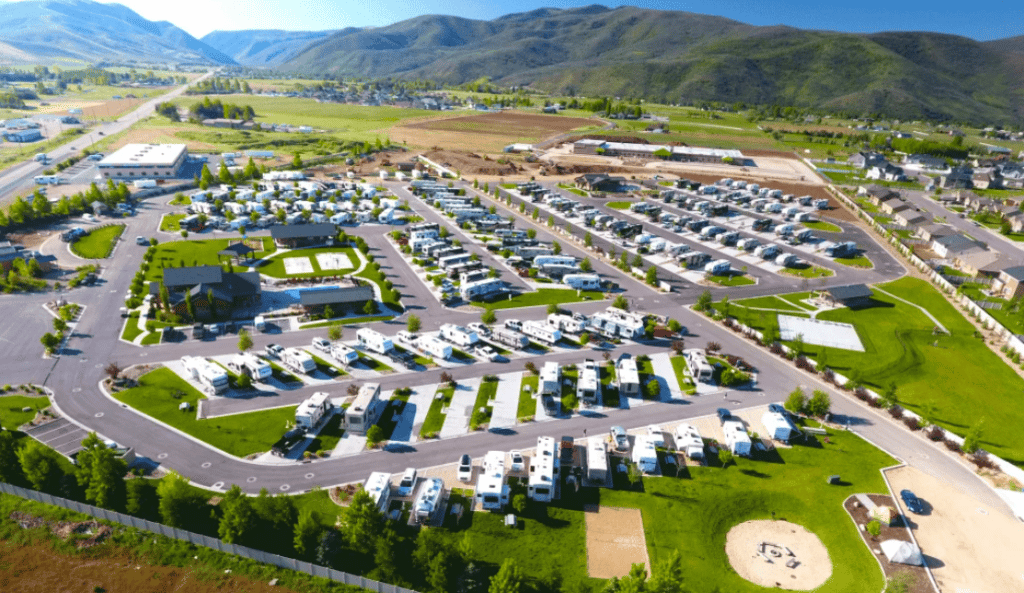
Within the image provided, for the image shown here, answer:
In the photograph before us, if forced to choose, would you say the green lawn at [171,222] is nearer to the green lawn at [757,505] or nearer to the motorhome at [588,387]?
the motorhome at [588,387]

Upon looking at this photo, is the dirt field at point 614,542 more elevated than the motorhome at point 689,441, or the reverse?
the motorhome at point 689,441

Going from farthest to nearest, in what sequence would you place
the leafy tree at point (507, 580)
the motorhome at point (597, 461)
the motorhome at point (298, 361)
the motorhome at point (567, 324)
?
the motorhome at point (567, 324) < the motorhome at point (298, 361) < the motorhome at point (597, 461) < the leafy tree at point (507, 580)

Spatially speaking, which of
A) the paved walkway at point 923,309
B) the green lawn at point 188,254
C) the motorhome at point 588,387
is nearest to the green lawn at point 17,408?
the green lawn at point 188,254

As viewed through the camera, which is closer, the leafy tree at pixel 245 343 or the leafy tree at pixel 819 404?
the leafy tree at pixel 819 404

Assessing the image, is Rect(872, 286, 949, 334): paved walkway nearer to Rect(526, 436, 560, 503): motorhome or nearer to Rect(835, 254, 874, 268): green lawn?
Rect(835, 254, 874, 268): green lawn

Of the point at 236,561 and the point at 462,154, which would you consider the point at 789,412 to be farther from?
the point at 462,154
